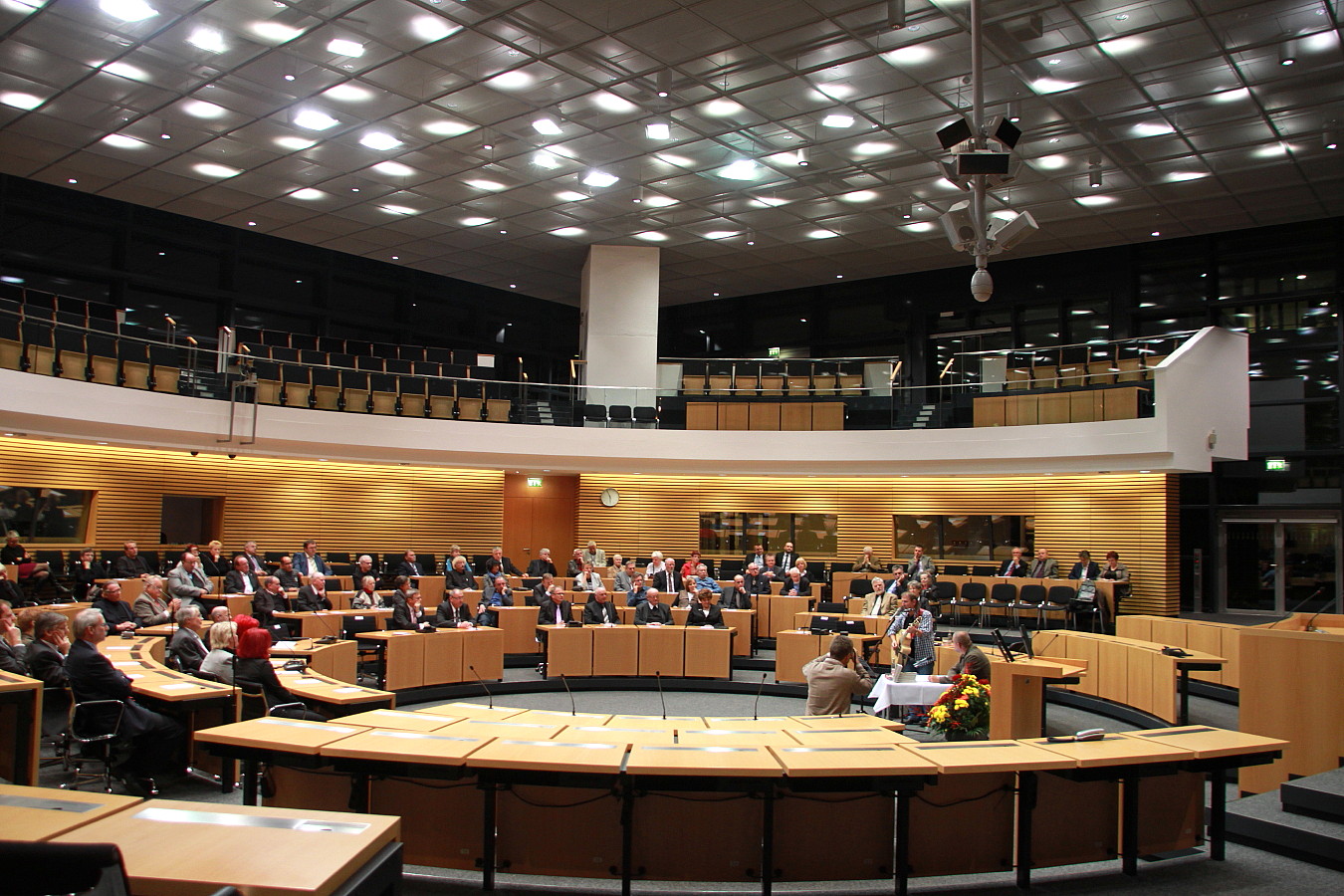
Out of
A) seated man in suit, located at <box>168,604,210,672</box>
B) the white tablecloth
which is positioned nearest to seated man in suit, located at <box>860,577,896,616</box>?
the white tablecloth

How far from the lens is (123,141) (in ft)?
47.5

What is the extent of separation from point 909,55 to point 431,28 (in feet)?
19.5

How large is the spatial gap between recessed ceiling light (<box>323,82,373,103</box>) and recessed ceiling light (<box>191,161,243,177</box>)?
155 inches

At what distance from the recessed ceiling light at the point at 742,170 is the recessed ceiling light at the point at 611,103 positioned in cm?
245

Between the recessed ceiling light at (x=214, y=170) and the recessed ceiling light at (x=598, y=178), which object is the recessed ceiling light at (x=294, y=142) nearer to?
the recessed ceiling light at (x=214, y=170)

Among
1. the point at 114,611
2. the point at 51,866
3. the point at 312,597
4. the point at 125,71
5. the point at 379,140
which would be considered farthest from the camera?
the point at 379,140

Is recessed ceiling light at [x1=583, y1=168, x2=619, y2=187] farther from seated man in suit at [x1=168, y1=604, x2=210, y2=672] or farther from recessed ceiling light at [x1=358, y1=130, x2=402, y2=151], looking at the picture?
seated man in suit at [x1=168, y1=604, x2=210, y2=672]

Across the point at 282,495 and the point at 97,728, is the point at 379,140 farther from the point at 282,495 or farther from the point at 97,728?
the point at 97,728

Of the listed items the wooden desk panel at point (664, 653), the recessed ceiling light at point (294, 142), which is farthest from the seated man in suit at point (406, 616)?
the recessed ceiling light at point (294, 142)

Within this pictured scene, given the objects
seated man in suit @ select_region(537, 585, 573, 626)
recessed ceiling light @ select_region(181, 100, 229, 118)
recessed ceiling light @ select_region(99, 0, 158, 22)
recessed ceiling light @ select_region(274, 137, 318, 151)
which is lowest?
seated man in suit @ select_region(537, 585, 573, 626)

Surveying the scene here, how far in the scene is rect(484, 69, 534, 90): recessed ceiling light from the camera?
12.1 meters

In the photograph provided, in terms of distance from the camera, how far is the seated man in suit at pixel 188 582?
39.8ft

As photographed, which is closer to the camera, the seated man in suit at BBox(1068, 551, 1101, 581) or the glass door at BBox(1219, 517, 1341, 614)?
the seated man in suit at BBox(1068, 551, 1101, 581)

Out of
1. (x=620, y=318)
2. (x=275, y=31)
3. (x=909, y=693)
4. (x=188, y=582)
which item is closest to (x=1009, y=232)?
(x=909, y=693)
